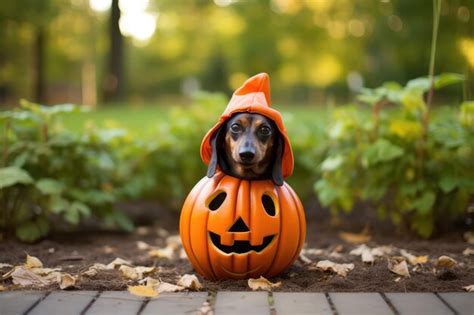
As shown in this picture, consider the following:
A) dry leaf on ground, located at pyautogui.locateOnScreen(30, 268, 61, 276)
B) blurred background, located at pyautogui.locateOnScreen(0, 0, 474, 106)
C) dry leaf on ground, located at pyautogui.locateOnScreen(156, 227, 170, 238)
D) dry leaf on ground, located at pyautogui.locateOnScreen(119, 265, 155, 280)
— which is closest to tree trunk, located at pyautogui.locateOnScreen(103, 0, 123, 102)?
blurred background, located at pyautogui.locateOnScreen(0, 0, 474, 106)

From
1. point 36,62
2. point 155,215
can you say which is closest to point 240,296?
point 155,215

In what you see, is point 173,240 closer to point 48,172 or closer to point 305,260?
point 48,172

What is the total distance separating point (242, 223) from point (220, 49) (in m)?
32.7

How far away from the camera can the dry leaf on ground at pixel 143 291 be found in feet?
9.15

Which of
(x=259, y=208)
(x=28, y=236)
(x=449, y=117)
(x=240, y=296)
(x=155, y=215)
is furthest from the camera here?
(x=155, y=215)

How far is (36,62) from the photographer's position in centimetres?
2106

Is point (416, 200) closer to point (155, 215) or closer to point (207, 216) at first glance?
point (207, 216)

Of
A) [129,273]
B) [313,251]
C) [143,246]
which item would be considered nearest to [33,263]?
[129,273]

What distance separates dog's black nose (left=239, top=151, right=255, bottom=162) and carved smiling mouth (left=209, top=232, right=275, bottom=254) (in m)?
0.48

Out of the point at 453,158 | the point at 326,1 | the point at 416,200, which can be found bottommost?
the point at 416,200

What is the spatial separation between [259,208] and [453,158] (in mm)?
1984

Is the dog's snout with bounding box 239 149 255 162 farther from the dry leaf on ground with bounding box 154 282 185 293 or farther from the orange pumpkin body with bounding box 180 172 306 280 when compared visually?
the dry leaf on ground with bounding box 154 282 185 293

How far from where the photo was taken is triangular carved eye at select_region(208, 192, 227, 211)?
330cm

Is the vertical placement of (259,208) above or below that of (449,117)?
below
